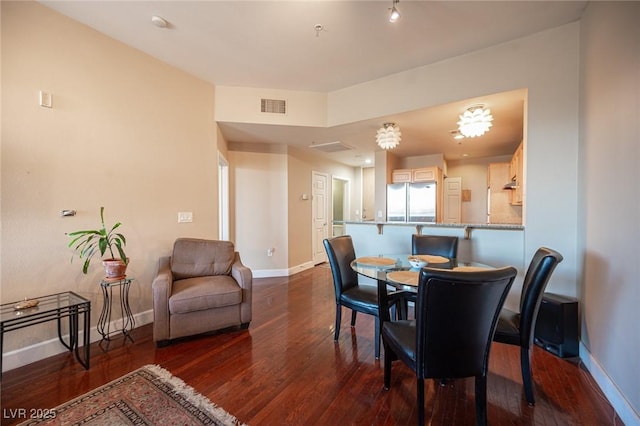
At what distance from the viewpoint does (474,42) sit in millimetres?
2514

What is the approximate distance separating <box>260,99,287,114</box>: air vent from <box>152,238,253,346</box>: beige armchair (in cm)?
193

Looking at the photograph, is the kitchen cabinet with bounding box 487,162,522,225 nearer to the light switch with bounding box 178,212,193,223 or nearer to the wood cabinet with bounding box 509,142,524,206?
the wood cabinet with bounding box 509,142,524,206

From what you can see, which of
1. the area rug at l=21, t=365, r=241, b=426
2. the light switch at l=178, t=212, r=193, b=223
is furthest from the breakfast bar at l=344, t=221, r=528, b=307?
the area rug at l=21, t=365, r=241, b=426

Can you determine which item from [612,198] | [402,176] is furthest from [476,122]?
[402,176]

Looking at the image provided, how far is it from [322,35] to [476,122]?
5.88ft

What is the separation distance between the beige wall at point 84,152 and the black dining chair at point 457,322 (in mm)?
2874

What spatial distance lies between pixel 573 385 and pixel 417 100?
2857mm

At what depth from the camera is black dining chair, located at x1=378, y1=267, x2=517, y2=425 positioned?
120 centimetres

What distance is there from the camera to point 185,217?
10.4ft

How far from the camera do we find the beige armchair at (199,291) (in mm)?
2287

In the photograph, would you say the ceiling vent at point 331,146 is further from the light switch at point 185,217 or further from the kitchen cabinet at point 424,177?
the light switch at point 185,217

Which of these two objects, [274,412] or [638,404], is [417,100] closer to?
[638,404]

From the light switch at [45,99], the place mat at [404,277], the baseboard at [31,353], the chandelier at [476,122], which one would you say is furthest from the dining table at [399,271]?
the light switch at [45,99]

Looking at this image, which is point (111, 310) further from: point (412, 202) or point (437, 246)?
point (412, 202)
